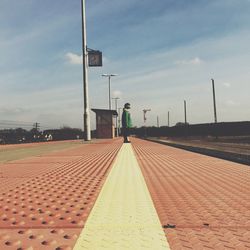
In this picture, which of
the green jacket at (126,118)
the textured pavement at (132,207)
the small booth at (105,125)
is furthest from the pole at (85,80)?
the textured pavement at (132,207)

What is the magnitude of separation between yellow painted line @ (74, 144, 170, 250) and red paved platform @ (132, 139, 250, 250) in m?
0.09

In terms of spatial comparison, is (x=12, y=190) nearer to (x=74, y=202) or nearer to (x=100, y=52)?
(x=74, y=202)

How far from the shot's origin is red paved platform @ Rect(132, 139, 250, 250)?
90.1 inches

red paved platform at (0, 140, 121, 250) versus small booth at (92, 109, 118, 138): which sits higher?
small booth at (92, 109, 118, 138)

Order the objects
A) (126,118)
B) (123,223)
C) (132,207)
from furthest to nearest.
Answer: (126,118) < (132,207) < (123,223)

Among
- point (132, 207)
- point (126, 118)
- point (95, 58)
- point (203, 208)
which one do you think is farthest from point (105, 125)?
point (203, 208)

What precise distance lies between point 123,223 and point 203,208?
0.84 metres

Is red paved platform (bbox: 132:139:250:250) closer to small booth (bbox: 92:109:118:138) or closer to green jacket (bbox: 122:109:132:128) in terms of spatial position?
green jacket (bbox: 122:109:132:128)

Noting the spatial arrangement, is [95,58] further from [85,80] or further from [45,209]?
[45,209]

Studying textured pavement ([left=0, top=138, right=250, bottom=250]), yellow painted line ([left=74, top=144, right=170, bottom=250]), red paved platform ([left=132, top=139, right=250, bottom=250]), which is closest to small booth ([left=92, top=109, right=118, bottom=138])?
textured pavement ([left=0, top=138, right=250, bottom=250])

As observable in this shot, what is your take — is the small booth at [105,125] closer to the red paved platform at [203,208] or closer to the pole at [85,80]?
the pole at [85,80]

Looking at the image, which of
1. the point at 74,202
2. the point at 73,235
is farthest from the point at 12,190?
the point at 73,235

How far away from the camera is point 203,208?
10.5 feet

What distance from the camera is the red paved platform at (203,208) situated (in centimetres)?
229
